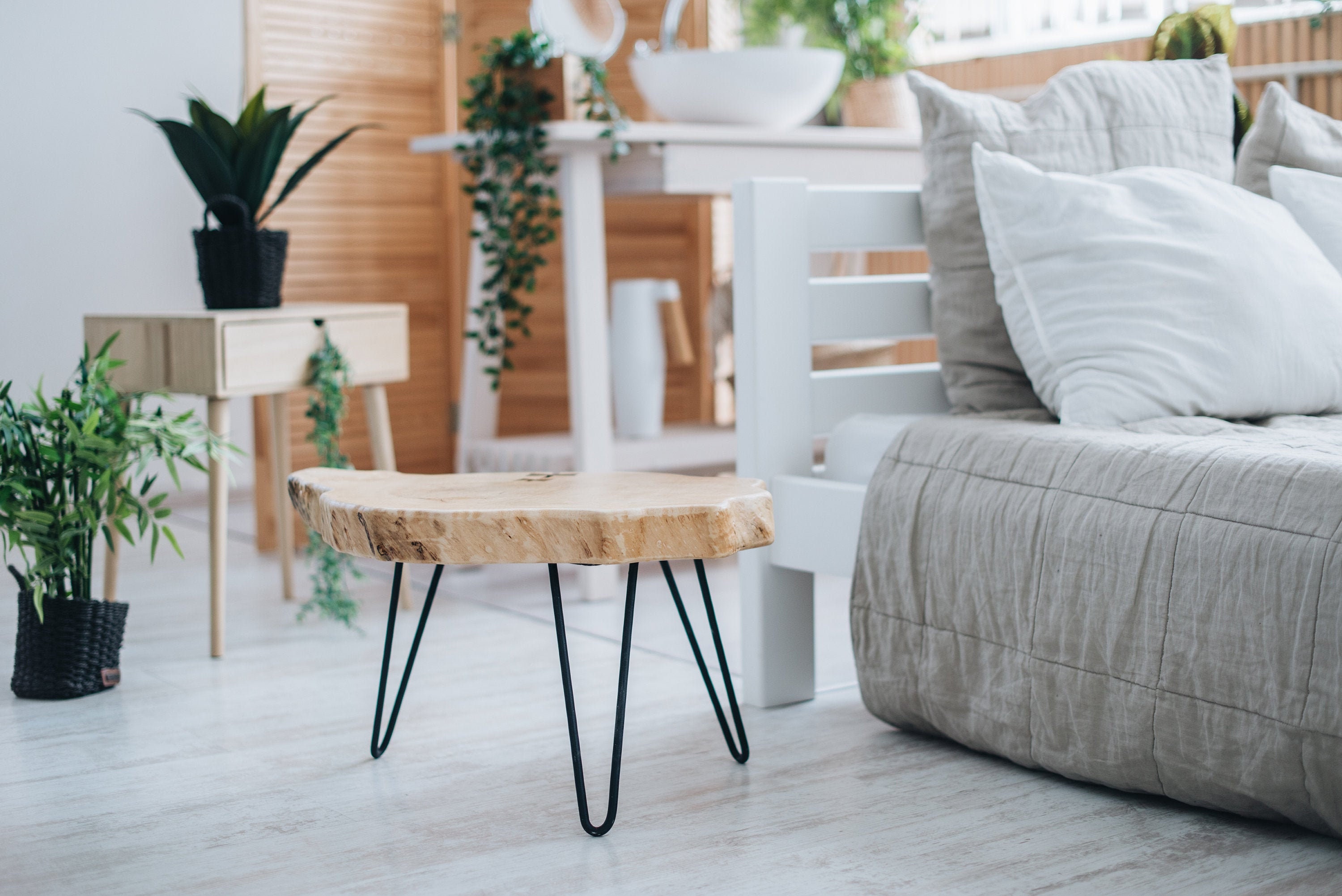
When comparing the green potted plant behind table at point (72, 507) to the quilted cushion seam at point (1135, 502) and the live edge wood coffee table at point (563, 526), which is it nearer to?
the live edge wood coffee table at point (563, 526)

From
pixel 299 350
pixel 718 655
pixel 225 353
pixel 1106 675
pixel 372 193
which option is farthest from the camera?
pixel 372 193

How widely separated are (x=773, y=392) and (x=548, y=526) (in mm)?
610

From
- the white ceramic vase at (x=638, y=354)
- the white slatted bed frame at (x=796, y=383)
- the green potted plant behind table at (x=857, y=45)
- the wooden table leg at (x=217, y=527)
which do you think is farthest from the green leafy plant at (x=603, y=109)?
the wooden table leg at (x=217, y=527)

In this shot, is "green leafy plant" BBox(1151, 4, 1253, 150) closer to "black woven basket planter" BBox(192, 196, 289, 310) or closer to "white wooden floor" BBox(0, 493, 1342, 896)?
"white wooden floor" BBox(0, 493, 1342, 896)

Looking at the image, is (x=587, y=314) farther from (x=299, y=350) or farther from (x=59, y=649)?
(x=59, y=649)

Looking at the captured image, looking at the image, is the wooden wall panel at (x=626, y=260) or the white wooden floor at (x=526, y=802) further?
the wooden wall panel at (x=626, y=260)

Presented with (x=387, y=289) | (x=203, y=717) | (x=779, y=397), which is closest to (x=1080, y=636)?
(x=779, y=397)

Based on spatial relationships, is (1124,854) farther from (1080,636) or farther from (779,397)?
(779,397)

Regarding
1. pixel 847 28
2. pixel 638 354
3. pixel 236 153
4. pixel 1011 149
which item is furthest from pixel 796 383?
pixel 847 28

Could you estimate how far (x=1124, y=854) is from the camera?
4.45ft

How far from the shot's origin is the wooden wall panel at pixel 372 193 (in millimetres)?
3254

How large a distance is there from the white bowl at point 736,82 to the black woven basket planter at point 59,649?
1.41 meters

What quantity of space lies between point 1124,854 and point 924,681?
0.34m

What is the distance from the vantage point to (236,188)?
230 cm
